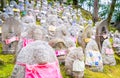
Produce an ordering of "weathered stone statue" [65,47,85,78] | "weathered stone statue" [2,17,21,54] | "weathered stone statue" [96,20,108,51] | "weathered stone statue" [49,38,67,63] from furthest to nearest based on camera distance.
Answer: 1. "weathered stone statue" [96,20,108,51]
2. "weathered stone statue" [2,17,21,54]
3. "weathered stone statue" [49,38,67,63]
4. "weathered stone statue" [65,47,85,78]

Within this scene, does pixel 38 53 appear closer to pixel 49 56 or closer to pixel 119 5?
pixel 49 56

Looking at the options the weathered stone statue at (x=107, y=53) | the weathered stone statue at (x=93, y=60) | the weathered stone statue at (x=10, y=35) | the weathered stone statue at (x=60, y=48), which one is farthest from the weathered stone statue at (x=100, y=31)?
the weathered stone statue at (x=60, y=48)

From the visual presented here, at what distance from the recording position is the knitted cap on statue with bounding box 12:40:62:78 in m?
4.34

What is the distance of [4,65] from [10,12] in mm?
4770

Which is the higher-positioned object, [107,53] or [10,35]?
[10,35]

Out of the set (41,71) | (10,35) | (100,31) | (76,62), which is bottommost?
(100,31)

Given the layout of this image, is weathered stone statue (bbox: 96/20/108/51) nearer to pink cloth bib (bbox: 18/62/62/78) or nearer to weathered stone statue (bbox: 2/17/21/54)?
weathered stone statue (bbox: 2/17/21/54)

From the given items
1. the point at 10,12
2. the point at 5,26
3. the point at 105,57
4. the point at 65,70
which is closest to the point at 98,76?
the point at 65,70

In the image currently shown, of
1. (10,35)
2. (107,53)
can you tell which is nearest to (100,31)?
(107,53)

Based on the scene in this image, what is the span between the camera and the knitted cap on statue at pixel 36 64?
14.3ft

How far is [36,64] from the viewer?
4.39 metres

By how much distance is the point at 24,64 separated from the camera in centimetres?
436

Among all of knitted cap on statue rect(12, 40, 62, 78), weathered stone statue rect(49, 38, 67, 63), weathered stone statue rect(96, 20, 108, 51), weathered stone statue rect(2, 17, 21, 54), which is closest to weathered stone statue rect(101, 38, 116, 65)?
weathered stone statue rect(96, 20, 108, 51)

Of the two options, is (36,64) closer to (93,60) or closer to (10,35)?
(93,60)
